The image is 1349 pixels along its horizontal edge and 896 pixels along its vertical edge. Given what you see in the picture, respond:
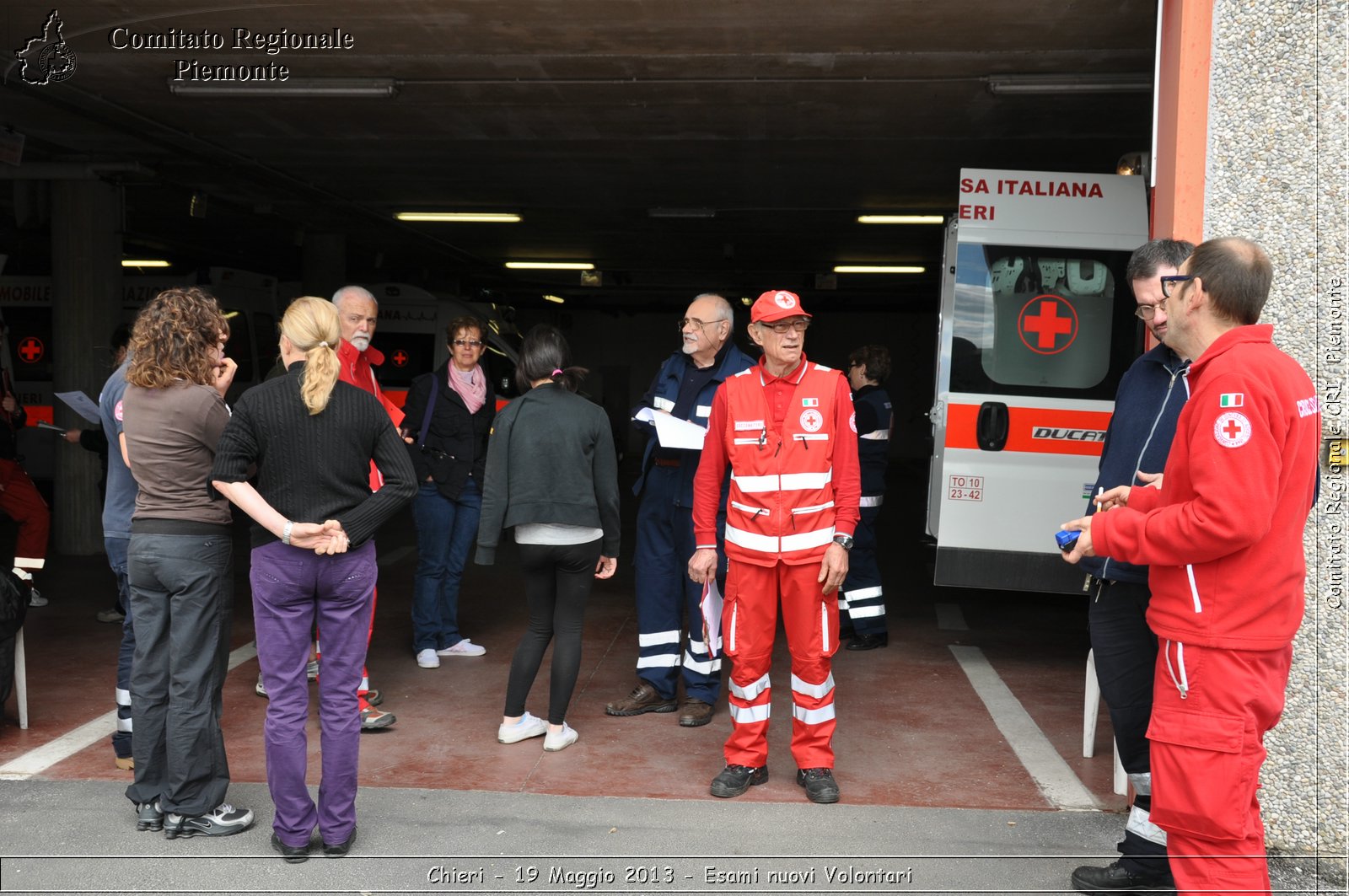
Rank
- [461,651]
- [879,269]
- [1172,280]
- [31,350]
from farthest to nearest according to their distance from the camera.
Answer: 1. [879,269]
2. [31,350]
3. [461,651]
4. [1172,280]

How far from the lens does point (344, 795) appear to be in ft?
11.9

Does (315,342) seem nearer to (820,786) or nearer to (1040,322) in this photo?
(820,786)

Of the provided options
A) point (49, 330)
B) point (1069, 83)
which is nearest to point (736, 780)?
point (1069, 83)

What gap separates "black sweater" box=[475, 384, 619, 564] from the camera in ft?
15.0

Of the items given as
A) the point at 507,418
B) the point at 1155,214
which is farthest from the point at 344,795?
the point at 1155,214

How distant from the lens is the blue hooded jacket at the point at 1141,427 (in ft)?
11.4

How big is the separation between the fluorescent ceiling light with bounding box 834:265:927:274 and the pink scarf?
1295cm

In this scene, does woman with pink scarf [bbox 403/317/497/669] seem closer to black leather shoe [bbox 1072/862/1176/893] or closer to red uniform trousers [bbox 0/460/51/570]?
red uniform trousers [bbox 0/460/51/570]

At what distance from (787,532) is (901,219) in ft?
31.9

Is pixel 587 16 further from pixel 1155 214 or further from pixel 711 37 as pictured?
pixel 1155 214

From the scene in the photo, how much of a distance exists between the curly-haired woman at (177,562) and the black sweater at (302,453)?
22cm

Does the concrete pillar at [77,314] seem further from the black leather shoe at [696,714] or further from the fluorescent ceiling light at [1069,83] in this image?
the fluorescent ceiling light at [1069,83]

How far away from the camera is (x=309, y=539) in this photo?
11.3ft

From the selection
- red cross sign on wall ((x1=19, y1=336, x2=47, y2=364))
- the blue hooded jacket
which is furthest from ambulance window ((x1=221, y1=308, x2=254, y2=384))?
the blue hooded jacket
